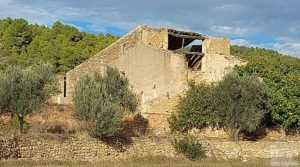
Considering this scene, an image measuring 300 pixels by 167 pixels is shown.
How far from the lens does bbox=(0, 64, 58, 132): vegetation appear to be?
27.0 m

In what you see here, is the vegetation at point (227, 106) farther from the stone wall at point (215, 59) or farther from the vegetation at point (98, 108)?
the stone wall at point (215, 59)

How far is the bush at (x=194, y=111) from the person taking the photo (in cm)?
3409

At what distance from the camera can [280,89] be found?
3609cm

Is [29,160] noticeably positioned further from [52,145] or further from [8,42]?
[8,42]

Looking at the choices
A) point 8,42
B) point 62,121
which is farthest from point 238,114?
point 8,42

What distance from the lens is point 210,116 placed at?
33969 millimetres

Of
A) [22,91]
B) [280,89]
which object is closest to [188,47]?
[280,89]

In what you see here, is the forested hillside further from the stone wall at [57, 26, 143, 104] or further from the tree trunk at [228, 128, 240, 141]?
the tree trunk at [228, 128, 240, 141]

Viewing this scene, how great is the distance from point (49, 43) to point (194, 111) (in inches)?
1118

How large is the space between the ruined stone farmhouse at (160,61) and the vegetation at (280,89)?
4.06 metres

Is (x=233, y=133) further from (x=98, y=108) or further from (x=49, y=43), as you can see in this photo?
(x=49, y=43)

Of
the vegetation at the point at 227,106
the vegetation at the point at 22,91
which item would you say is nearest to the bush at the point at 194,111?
the vegetation at the point at 227,106

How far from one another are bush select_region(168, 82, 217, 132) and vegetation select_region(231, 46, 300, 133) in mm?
4453

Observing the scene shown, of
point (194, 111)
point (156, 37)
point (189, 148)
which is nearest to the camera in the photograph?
point (189, 148)
